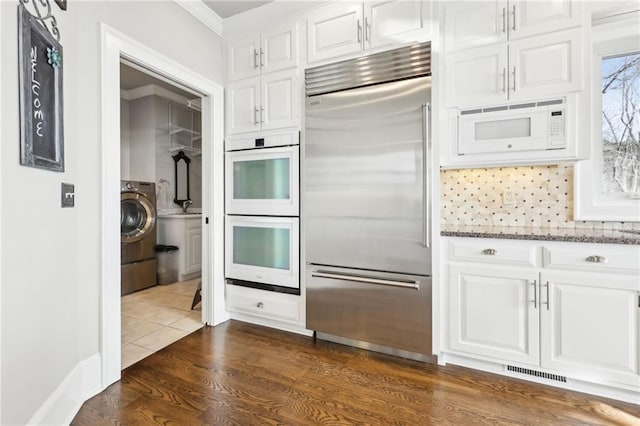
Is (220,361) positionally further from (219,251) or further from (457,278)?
(457,278)

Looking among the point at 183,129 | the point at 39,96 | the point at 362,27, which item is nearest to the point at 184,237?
the point at 183,129

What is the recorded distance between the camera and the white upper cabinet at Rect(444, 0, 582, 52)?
1.83 metres

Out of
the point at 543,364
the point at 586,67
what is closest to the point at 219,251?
the point at 543,364

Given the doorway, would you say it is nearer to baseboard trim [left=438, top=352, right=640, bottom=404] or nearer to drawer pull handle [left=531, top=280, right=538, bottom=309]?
baseboard trim [left=438, top=352, right=640, bottom=404]

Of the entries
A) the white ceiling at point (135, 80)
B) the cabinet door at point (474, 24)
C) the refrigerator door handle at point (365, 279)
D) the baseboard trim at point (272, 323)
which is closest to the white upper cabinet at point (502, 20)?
the cabinet door at point (474, 24)

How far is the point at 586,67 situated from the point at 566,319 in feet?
4.71

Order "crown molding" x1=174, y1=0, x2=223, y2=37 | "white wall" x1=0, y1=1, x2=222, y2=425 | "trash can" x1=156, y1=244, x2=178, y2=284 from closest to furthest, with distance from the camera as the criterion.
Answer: "white wall" x1=0, y1=1, x2=222, y2=425
"crown molding" x1=174, y1=0, x2=223, y2=37
"trash can" x1=156, y1=244, x2=178, y2=284

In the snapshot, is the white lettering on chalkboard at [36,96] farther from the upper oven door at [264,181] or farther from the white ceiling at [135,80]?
the white ceiling at [135,80]

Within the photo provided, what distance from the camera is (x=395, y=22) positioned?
2133 mm

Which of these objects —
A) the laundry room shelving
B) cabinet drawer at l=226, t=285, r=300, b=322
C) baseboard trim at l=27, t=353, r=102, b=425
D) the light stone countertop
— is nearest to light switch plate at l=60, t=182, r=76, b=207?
baseboard trim at l=27, t=353, r=102, b=425

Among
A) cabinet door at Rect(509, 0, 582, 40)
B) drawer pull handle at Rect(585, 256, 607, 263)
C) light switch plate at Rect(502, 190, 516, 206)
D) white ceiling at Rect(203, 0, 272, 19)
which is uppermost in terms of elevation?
white ceiling at Rect(203, 0, 272, 19)

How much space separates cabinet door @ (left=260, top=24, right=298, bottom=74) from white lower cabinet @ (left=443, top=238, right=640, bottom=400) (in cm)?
185

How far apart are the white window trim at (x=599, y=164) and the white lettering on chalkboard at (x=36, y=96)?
2.97 m

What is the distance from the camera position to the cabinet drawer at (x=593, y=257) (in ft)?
5.30
